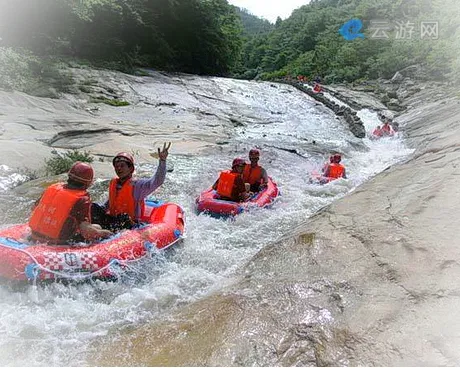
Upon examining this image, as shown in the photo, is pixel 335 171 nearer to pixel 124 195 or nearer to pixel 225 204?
pixel 225 204

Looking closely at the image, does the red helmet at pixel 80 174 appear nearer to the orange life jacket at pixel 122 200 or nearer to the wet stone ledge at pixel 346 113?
the orange life jacket at pixel 122 200

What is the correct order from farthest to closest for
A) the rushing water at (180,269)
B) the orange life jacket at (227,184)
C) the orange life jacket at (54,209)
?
the orange life jacket at (227,184) < the orange life jacket at (54,209) < the rushing water at (180,269)

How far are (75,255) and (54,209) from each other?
526 millimetres

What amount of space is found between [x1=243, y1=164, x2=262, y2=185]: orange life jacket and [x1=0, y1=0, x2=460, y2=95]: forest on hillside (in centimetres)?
1031

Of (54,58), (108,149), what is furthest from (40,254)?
(54,58)

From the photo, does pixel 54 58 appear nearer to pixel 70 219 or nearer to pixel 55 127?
pixel 55 127

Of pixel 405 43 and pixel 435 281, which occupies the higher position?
pixel 405 43

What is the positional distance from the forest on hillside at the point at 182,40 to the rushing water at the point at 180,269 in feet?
29.4

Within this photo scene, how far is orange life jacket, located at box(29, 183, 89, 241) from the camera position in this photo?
4453 mm

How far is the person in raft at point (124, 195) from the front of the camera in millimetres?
5301

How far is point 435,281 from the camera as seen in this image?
3635 millimetres

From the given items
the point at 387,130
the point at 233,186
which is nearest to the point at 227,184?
the point at 233,186

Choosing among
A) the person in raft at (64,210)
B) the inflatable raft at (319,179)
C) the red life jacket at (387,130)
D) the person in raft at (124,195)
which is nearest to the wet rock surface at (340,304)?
the person in raft at (64,210)

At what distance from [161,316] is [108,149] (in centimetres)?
760
